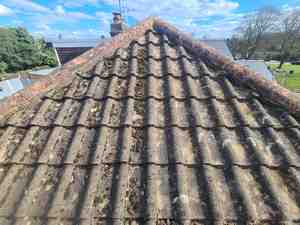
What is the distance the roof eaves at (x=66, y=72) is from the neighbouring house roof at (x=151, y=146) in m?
0.02

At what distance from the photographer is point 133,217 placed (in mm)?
1463

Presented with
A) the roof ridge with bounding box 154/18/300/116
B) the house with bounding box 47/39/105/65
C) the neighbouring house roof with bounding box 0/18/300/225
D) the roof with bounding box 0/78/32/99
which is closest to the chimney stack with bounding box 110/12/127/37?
the house with bounding box 47/39/105/65

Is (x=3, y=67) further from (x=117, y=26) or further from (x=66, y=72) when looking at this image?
(x=66, y=72)

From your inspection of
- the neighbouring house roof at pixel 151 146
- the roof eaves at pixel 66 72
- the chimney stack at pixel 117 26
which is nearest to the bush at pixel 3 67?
the chimney stack at pixel 117 26

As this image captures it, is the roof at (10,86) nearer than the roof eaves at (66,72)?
No

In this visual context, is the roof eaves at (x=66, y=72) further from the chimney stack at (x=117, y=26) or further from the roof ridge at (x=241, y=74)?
the chimney stack at (x=117, y=26)

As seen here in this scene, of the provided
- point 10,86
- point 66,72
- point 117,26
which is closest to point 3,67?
point 10,86

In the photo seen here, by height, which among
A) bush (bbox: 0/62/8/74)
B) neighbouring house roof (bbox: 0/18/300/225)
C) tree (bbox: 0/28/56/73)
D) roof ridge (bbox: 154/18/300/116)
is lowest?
bush (bbox: 0/62/8/74)

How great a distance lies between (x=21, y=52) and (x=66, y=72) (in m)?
43.1

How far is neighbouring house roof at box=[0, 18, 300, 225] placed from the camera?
59.5 inches

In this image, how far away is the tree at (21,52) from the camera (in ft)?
122

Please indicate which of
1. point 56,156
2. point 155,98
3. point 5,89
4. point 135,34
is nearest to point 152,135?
point 155,98

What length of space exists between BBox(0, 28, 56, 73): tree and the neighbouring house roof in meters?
39.7

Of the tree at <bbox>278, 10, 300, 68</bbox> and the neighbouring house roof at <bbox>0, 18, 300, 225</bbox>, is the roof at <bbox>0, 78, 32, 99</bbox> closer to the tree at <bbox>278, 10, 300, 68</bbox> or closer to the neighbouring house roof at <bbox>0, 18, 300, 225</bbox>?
the neighbouring house roof at <bbox>0, 18, 300, 225</bbox>
